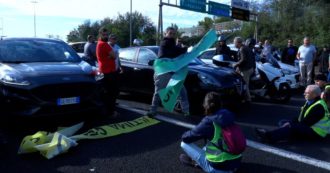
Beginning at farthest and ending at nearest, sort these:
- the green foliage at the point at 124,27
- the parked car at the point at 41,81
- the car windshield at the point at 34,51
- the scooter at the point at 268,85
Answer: the green foliage at the point at 124,27 < the scooter at the point at 268,85 < the car windshield at the point at 34,51 < the parked car at the point at 41,81

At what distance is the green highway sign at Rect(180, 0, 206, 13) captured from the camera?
80.1ft

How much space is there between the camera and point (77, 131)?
6.33 m

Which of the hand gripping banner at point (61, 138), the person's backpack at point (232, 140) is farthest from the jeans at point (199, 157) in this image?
the hand gripping banner at point (61, 138)

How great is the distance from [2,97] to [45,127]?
91cm

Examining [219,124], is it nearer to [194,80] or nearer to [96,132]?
[96,132]

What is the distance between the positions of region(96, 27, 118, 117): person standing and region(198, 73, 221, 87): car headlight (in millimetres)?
1721

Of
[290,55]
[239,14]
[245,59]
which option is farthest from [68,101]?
[239,14]

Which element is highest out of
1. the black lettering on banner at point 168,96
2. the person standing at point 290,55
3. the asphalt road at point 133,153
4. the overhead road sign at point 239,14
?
the overhead road sign at point 239,14

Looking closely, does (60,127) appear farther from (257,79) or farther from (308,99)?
(257,79)

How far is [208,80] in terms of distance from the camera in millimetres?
7664

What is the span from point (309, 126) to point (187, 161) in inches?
88.2

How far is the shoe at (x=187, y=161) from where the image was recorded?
484 centimetres

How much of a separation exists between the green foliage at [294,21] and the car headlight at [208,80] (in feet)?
87.8

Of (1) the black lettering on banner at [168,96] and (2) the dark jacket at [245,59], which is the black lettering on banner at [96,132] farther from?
(2) the dark jacket at [245,59]
